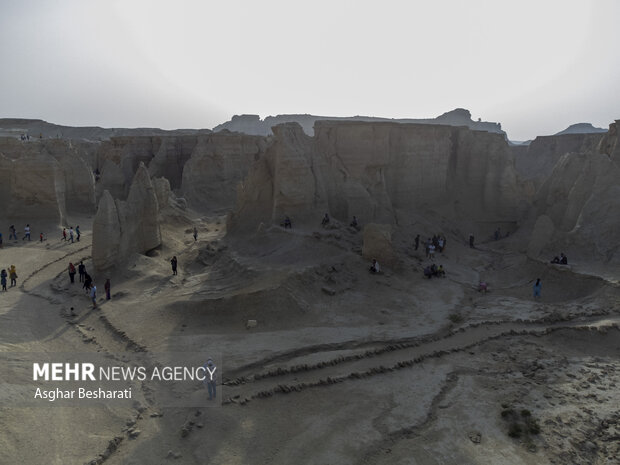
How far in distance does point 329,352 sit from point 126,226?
11246 mm

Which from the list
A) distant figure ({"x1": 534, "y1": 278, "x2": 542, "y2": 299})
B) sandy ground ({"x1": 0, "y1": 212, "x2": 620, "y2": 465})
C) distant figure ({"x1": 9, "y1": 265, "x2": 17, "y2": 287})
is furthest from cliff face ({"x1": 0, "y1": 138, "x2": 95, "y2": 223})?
distant figure ({"x1": 534, "y1": 278, "x2": 542, "y2": 299})

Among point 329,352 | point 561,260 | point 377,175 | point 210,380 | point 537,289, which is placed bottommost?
point 329,352

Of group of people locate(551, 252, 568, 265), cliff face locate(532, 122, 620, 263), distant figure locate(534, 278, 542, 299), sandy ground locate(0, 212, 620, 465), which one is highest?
cliff face locate(532, 122, 620, 263)

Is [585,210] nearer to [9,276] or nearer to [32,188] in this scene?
[9,276]

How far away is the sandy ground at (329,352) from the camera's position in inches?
348

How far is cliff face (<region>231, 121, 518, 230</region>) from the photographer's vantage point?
2162 cm

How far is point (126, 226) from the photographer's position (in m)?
19.1

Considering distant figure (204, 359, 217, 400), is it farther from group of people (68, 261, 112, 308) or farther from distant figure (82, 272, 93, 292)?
distant figure (82, 272, 93, 292)

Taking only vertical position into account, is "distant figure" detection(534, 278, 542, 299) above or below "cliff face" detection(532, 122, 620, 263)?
below

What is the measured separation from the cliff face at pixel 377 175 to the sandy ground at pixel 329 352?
2.44 m

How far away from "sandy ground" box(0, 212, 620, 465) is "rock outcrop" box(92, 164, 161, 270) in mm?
715

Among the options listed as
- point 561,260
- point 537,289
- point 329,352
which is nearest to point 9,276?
point 329,352

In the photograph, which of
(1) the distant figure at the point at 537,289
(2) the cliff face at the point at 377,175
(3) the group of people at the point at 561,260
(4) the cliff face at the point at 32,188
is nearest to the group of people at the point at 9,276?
(4) the cliff face at the point at 32,188

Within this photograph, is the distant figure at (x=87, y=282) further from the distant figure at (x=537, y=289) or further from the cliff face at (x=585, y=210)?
the cliff face at (x=585, y=210)
